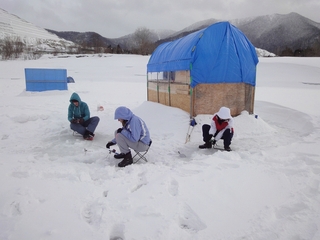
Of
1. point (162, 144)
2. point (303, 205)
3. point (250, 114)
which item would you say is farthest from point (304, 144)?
point (162, 144)

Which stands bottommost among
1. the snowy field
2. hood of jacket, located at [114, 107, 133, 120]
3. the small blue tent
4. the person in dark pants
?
the snowy field

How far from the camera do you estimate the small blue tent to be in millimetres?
6598

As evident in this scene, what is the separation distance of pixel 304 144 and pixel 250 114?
7.42 feet

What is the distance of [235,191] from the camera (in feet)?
10.4

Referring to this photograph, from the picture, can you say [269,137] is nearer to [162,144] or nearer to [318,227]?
[162,144]

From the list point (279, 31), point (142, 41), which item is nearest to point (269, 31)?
point (279, 31)

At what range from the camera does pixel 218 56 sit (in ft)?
22.0

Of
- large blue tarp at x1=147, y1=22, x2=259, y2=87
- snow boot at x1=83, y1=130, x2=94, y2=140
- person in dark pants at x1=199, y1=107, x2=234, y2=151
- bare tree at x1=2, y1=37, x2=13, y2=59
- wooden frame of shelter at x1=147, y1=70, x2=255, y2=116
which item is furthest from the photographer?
bare tree at x1=2, y1=37, x2=13, y2=59

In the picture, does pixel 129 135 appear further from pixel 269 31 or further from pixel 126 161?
pixel 269 31

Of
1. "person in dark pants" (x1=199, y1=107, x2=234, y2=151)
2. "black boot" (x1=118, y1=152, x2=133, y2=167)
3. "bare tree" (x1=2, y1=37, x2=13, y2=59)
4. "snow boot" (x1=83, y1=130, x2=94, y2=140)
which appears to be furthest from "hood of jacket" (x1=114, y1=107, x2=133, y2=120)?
"bare tree" (x1=2, y1=37, x2=13, y2=59)

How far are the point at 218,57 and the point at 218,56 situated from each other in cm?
3

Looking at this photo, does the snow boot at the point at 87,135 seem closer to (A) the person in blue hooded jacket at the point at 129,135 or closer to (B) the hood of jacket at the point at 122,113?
(A) the person in blue hooded jacket at the point at 129,135

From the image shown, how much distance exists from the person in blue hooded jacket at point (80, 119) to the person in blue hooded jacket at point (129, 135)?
198cm

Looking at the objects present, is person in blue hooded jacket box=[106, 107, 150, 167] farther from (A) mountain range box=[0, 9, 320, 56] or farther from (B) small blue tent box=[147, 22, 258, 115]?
(A) mountain range box=[0, 9, 320, 56]
